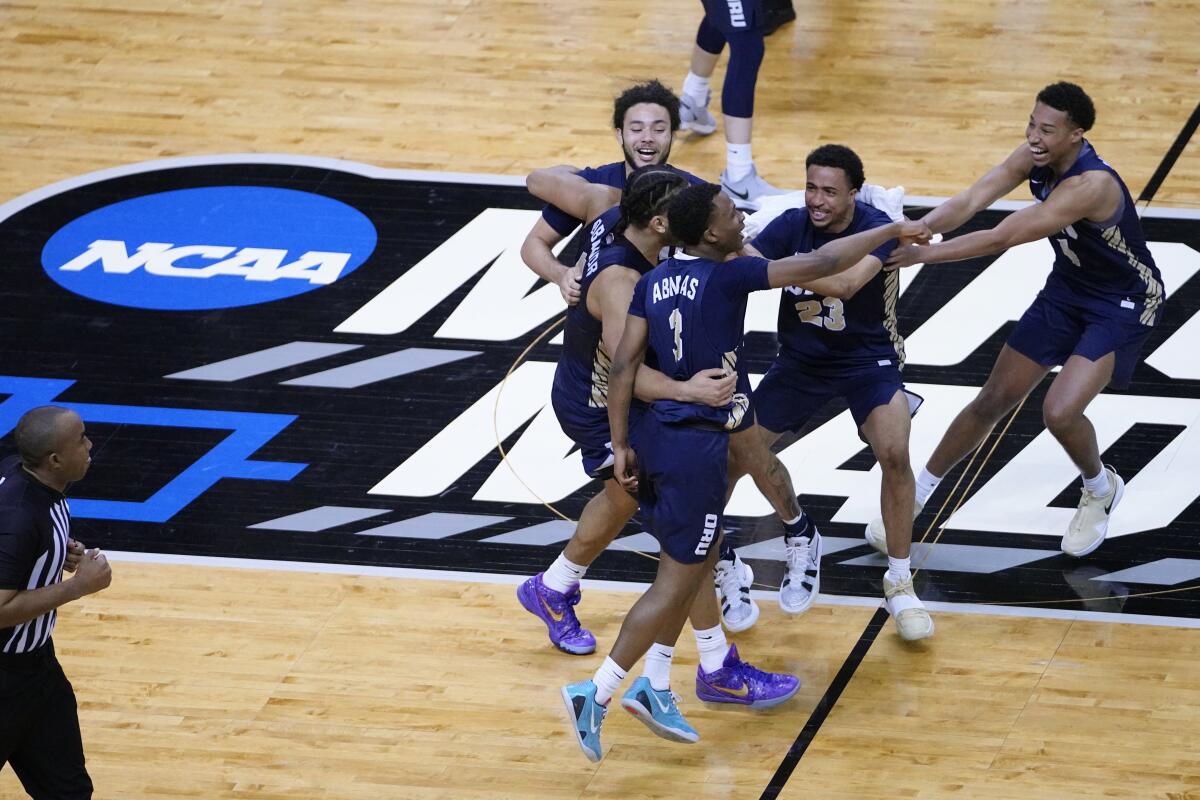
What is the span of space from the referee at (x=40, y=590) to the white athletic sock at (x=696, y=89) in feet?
19.2

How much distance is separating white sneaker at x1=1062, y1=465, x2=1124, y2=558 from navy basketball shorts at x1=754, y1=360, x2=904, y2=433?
3.58 feet

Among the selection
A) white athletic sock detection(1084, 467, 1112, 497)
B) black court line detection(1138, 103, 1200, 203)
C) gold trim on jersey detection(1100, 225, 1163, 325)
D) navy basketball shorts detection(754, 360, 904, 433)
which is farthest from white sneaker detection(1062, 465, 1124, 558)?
black court line detection(1138, 103, 1200, 203)

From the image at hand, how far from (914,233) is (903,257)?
0.11m

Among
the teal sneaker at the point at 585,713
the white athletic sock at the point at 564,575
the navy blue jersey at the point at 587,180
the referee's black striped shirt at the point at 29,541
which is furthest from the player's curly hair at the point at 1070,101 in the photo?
the referee's black striped shirt at the point at 29,541

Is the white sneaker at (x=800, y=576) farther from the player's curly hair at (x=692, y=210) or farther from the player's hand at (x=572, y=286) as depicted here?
the player's curly hair at (x=692, y=210)

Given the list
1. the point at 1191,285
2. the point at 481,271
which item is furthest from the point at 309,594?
the point at 1191,285

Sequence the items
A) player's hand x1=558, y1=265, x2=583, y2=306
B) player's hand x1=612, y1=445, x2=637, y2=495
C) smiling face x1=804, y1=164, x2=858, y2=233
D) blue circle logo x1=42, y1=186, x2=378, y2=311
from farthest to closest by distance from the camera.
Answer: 1. blue circle logo x1=42, y1=186, x2=378, y2=311
2. smiling face x1=804, y1=164, x2=858, y2=233
3. player's hand x1=558, y1=265, x2=583, y2=306
4. player's hand x1=612, y1=445, x2=637, y2=495

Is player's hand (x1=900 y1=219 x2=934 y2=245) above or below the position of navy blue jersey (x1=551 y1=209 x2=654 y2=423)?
above

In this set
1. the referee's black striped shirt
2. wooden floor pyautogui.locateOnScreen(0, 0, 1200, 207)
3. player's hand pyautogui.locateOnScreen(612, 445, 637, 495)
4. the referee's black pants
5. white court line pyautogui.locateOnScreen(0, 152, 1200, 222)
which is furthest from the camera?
wooden floor pyautogui.locateOnScreen(0, 0, 1200, 207)

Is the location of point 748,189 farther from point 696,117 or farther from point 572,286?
point 572,286

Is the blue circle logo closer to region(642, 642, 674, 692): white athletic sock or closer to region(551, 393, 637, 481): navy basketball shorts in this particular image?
region(551, 393, 637, 481): navy basketball shorts

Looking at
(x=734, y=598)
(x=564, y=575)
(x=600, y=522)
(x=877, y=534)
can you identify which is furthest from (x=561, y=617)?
(x=877, y=534)

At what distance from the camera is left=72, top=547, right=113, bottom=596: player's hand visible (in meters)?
4.60

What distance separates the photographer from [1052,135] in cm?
609
